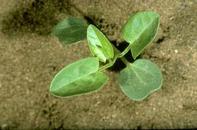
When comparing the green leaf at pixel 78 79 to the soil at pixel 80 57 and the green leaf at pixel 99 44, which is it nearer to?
the green leaf at pixel 99 44

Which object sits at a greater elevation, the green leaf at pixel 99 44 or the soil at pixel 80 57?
the green leaf at pixel 99 44

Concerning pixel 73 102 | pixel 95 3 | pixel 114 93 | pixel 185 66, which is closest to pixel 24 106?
pixel 73 102

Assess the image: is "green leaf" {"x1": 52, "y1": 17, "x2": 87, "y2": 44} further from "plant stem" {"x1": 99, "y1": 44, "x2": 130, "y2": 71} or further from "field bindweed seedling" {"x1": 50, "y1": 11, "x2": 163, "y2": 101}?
"plant stem" {"x1": 99, "y1": 44, "x2": 130, "y2": 71}

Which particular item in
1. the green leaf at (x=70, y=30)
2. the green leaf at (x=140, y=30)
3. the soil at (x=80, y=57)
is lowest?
the soil at (x=80, y=57)

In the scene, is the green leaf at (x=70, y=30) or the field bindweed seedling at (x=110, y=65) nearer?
the field bindweed seedling at (x=110, y=65)

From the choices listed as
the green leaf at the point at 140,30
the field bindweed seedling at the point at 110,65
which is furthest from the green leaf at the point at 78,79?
the green leaf at the point at 140,30

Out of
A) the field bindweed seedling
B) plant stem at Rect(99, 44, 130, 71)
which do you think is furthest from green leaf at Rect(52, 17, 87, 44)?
plant stem at Rect(99, 44, 130, 71)
